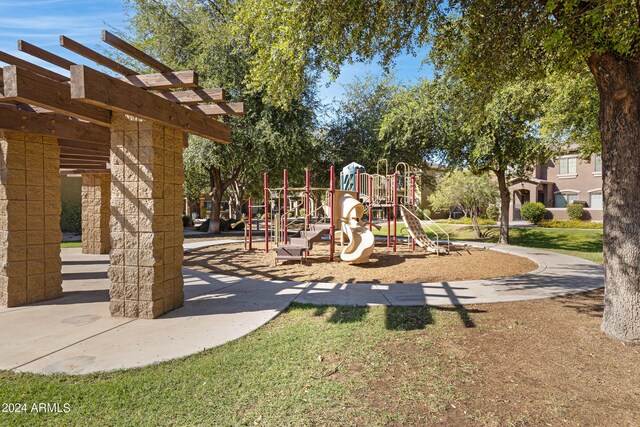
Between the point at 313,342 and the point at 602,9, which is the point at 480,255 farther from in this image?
the point at 313,342

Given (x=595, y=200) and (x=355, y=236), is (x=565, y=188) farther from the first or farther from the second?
(x=355, y=236)

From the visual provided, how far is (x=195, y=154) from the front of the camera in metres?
18.5

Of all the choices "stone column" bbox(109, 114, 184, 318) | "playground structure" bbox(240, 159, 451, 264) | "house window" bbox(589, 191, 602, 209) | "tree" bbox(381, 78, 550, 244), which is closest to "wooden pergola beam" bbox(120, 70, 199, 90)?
"stone column" bbox(109, 114, 184, 318)

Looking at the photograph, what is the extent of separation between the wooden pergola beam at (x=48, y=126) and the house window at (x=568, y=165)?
39.4 metres

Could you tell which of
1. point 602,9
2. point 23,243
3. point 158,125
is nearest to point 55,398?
point 158,125

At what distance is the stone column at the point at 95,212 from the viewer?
1239 centimetres

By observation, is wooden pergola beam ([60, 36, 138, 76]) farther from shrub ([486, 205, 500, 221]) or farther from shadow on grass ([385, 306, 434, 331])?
shrub ([486, 205, 500, 221])

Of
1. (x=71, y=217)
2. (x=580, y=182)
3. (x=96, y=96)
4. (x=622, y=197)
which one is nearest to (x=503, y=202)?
(x=622, y=197)

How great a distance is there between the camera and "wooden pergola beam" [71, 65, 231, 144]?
13.2 ft

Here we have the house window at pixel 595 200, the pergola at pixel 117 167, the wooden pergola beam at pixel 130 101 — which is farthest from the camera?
the house window at pixel 595 200

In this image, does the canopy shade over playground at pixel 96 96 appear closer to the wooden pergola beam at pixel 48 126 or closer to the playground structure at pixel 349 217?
the wooden pergola beam at pixel 48 126

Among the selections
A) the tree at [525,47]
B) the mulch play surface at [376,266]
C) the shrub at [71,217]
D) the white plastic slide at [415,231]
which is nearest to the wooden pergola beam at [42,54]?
the tree at [525,47]

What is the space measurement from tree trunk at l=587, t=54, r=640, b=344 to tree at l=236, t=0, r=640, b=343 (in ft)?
0.03

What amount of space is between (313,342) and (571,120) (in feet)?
40.8
